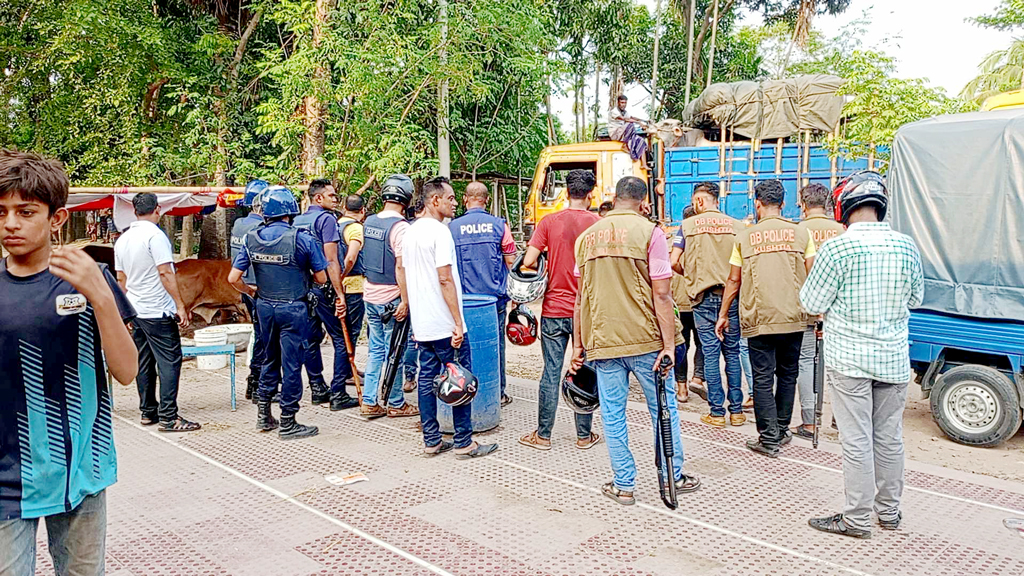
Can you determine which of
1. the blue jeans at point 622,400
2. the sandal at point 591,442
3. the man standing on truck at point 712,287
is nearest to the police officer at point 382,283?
the sandal at point 591,442

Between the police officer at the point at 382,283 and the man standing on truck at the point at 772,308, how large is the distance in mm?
2606

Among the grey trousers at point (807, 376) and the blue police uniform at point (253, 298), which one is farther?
the blue police uniform at point (253, 298)

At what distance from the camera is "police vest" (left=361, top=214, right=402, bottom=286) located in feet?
20.6

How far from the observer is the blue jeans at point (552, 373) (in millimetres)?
5516

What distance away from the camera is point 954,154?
5781mm

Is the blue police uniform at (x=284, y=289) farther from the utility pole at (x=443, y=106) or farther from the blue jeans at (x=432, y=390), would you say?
the utility pole at (x=443, y=106)

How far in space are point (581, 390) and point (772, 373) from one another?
1.37 meters

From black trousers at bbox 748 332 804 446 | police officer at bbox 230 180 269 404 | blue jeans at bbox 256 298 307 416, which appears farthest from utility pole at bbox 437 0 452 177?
black trousers at bbox 748 332 804 446

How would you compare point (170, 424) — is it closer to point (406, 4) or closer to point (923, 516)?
point (923, 516)

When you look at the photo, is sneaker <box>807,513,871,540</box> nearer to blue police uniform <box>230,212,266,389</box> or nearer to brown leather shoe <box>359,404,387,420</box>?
brown leather shoe <box>359,404,387,420</box>

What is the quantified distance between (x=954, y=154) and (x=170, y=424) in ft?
20.8

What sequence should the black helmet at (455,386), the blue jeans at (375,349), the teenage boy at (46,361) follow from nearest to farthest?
the teenage boy at (46,361), the black helmet at (455,386), the blue jeans at (375,349)

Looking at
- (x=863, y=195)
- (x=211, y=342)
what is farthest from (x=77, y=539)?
(x=211, y=342)

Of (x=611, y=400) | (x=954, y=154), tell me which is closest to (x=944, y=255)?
(x=954, y=154)
